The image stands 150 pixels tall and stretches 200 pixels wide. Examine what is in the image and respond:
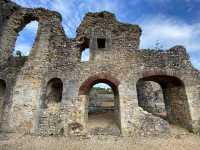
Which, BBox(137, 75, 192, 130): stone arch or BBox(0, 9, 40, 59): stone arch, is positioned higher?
BBox(0, 9, 40, 59): stone arch

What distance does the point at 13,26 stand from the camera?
12.5 meters

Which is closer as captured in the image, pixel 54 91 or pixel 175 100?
pixel 175 100

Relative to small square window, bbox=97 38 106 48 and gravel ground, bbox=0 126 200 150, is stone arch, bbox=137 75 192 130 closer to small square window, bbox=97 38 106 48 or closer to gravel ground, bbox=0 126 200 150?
gravel ground, bbox=0 126 200 150

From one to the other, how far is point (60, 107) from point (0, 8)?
8.81m

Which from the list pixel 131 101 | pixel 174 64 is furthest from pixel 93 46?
pixel 174 64

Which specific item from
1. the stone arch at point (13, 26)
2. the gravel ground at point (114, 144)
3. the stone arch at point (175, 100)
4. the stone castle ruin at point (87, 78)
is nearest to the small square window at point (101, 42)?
the stone castle ruin at point (87, 78)

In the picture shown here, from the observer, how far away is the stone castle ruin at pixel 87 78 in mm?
8750

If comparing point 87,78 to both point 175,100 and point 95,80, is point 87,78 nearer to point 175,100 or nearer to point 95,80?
point 95,80

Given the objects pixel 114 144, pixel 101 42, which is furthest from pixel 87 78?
pixel 114 144

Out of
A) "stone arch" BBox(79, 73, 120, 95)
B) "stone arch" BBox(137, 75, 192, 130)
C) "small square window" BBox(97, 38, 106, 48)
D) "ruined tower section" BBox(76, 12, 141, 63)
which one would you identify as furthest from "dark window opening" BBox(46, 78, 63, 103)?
"stone arch" BBox(137, 75, 192, 130)

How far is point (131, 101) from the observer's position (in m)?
8.85

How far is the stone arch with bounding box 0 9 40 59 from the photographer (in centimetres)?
1199

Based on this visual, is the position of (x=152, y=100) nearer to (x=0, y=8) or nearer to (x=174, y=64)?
(x=174, y=64)

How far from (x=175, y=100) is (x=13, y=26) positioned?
11811mm
